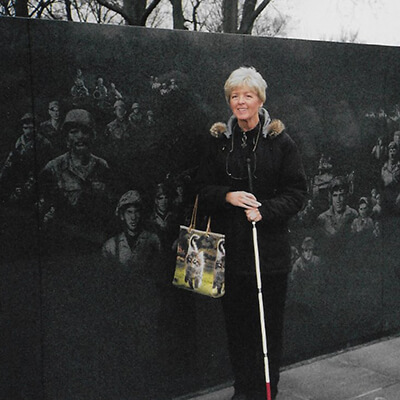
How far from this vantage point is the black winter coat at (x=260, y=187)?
3.62 meters

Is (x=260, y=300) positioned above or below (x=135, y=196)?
below

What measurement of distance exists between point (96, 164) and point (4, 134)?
1.87 ft

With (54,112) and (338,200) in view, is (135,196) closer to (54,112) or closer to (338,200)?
(54,112)

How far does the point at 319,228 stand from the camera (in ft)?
15.6

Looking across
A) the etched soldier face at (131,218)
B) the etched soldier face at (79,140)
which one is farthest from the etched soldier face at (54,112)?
the etched soldier face at (131,218)

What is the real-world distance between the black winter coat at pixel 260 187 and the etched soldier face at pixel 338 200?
123cm

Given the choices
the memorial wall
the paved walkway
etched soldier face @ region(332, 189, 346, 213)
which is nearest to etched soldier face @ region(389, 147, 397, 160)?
the memorial wall

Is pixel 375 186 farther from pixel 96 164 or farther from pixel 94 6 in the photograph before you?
pixel 94 6

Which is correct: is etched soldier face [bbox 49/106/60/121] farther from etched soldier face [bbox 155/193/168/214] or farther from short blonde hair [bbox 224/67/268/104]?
short blonde hair [bbox 224/67/268/104]

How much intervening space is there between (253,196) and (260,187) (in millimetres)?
137

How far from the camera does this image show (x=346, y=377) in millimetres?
4344

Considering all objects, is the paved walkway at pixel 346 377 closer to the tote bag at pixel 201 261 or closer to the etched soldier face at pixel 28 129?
the tote bag at pixel 201 261

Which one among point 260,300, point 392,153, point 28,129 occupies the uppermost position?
point 28,129

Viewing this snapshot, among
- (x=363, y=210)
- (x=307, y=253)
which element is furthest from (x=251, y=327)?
(x=363, y=210)
